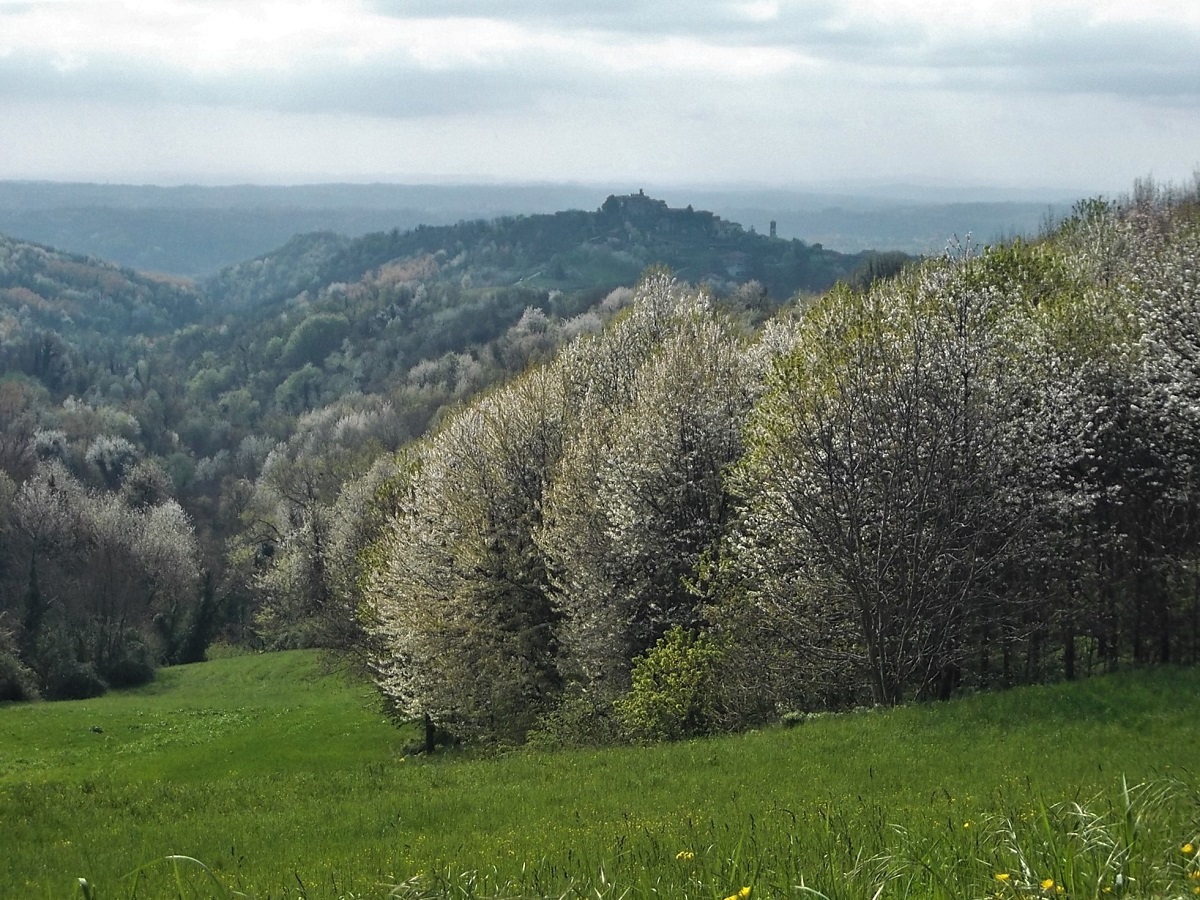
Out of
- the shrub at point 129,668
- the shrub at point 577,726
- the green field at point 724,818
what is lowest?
the shrub at point 129,668

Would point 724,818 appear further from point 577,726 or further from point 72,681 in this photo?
point 72,681

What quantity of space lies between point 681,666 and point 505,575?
9707 millimetres

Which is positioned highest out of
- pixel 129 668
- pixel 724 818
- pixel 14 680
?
pixel 724 818

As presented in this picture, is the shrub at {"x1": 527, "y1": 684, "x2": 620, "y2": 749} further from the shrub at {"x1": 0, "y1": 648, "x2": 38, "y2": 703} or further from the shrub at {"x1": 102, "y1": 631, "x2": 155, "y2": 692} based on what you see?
the shrub at {"x1": 102, "y1": 631, "x2": 155, "y2": 692}

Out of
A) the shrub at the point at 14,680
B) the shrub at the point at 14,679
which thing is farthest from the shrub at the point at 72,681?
the shrub at the point at 14,680

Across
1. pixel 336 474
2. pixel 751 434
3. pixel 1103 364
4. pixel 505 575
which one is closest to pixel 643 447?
pixel 751 434

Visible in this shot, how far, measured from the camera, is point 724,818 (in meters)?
14.6

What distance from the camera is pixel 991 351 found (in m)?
26.3

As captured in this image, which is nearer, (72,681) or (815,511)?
(815,511)

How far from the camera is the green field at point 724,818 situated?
7117mm

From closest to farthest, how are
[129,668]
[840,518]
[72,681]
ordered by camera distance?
[840,518] → [72,681] → [129,668]

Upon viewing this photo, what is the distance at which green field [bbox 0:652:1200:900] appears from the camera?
7.12 meters

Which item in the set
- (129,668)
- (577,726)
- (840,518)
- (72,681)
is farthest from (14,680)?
(840,518)

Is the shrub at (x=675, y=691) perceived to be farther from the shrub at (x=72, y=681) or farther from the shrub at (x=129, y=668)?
the shrub at (x=129, y=668)
